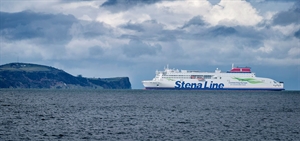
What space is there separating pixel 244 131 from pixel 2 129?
2716cm

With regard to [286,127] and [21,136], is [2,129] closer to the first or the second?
[21,136]

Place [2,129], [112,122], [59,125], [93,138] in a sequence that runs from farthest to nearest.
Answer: [112,122] → [59,125] → [2,129] → [93,138]

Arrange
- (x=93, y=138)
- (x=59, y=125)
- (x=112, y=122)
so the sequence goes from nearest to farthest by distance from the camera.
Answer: (x=93, y=138)
(x=59, y=125)
(x=112, y=122)

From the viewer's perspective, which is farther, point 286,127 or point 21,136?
point 286,127

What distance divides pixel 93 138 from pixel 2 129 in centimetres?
1195

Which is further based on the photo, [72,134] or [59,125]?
[59,125]

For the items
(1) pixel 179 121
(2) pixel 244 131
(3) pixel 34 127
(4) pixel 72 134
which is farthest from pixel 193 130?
(3) pixel 34 127

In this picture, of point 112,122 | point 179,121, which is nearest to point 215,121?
point 179,121

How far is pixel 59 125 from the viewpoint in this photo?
184ft

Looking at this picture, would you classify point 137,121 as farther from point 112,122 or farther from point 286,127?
point 286,127

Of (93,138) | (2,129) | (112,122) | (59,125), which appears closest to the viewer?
(93,138)

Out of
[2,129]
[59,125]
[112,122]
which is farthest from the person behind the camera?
[112,122]

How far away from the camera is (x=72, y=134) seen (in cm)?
4797

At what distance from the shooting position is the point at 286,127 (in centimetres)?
5662
